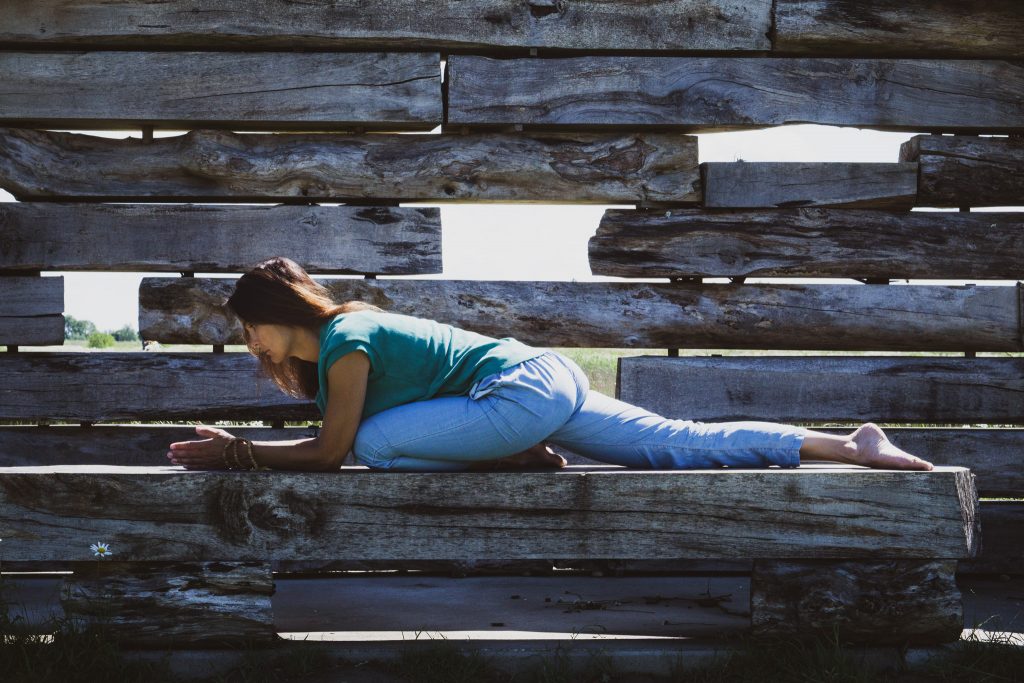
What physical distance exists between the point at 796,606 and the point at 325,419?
1.66 m

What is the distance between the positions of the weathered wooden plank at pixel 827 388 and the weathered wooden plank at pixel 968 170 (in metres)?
0.79

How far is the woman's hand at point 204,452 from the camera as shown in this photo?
3236 mm

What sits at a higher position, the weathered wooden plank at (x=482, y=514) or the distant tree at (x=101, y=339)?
the weathered wooden plank at (x=482, y=514)

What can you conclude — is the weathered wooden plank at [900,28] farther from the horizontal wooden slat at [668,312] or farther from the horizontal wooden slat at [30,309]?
the horizontal wooden slat at [30,309]

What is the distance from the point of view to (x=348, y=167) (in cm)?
461

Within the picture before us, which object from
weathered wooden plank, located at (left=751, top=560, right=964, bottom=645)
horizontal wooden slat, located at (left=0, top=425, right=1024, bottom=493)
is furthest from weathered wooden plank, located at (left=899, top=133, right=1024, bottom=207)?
weathered wooden plank, located at (left=751, top=560, right=964, bottom=645)

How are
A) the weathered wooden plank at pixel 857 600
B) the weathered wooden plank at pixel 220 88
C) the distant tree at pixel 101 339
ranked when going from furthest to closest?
1. the distant tree at pixel 101 339
2. the weathered wooden plank at pixel 220 88
3. the weathered wooden plank at pixel 857 600

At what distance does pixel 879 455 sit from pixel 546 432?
1.11 meters

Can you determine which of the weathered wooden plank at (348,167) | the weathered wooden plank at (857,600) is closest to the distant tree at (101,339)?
the weathered wooden plank at (348,167)

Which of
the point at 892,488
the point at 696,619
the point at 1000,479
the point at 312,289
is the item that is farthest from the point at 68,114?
the point at 1000,479

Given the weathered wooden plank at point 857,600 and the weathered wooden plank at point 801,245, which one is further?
the weathered wooden plank at point 801,245

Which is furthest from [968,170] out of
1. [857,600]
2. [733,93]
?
[857,600]

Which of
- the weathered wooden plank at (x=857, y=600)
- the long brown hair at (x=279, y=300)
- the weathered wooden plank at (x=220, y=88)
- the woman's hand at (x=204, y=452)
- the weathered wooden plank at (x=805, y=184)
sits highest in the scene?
the weathered wooden plank at (x=220, y=88)

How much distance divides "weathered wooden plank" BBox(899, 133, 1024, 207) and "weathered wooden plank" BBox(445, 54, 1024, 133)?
0.08m
